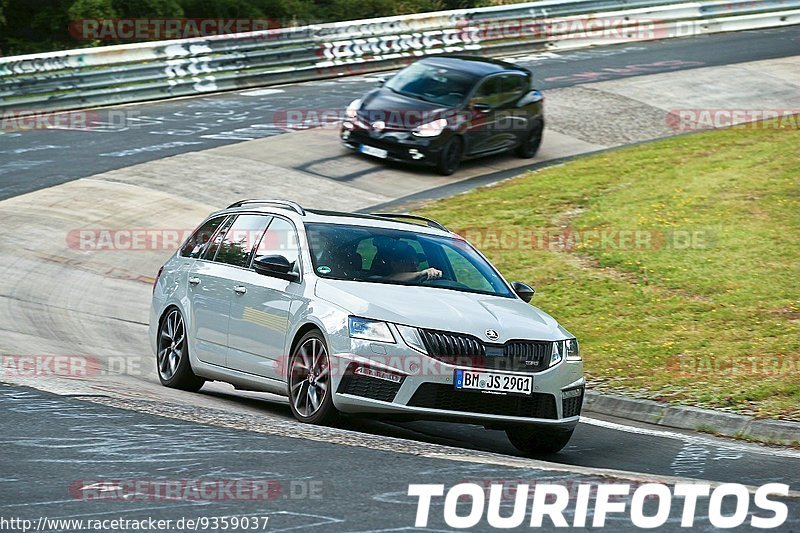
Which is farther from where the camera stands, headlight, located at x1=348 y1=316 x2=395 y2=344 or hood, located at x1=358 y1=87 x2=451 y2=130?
hood, located at x1=358 y1=87 x2=451 y2=130

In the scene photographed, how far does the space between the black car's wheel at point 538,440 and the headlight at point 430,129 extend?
42.9 ft

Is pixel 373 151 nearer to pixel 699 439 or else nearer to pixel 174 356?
pixel 174 356

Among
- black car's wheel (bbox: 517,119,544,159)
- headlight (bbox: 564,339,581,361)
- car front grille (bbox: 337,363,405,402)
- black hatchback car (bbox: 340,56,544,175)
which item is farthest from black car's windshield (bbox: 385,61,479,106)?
car front grille (bbox: 337,363,405,402)

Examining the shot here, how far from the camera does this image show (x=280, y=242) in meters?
10.3

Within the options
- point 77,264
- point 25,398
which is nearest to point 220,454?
point 25,398

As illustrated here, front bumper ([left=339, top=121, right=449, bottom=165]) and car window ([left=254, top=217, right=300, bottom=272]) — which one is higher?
car window ([left=254, top=217, right=300, bottom=272])

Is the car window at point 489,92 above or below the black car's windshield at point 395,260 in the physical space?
below

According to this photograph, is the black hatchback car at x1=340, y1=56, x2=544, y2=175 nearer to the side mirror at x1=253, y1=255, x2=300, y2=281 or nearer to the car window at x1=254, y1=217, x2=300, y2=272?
the car window at x1=254, y1=217, x2=300, y2=272

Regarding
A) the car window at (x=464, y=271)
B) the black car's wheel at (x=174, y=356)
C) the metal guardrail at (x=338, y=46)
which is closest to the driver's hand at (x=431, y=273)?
the car window at (x=464, y=271)

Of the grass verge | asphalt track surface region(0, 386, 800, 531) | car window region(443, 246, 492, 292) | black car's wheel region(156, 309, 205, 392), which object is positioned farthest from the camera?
the grass verge

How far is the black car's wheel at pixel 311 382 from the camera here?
29.4 ft

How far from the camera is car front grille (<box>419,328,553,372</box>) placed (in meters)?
8.77

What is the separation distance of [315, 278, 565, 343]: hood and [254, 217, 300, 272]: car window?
58 centimetres

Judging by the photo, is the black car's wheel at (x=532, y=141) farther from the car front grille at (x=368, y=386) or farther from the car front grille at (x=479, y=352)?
the car front grille at (x=368, y=386)
